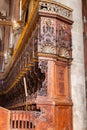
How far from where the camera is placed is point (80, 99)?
5.36 m

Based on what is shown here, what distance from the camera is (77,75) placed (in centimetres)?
545

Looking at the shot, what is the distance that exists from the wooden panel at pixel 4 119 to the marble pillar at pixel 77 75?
1.53m

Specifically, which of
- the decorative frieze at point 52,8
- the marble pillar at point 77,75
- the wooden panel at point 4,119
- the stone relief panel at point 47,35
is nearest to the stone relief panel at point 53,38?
the stone relief panel at point 47,35

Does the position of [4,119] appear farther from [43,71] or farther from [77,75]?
[77,75]

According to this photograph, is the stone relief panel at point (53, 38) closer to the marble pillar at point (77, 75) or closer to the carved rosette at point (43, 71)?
the carved rosette at point (43, 71)

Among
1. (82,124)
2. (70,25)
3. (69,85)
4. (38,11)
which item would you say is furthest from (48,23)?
(82,124)

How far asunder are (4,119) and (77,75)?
1.99 m

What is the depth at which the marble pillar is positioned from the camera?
5.23 meters

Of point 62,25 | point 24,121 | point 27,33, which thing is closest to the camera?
point 24,121

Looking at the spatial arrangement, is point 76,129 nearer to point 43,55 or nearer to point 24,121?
point 24,121

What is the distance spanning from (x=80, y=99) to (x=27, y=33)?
244 cm

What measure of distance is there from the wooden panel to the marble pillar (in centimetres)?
153

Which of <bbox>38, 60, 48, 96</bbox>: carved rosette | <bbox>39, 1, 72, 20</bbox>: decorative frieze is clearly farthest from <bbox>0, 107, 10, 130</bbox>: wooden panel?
<bbox>39, 1, 72, 20</bbox>: decorative frieze

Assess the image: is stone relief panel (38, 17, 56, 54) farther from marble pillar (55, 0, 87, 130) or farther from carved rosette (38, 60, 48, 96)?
marble pillar (55, 0, 87, 130)
